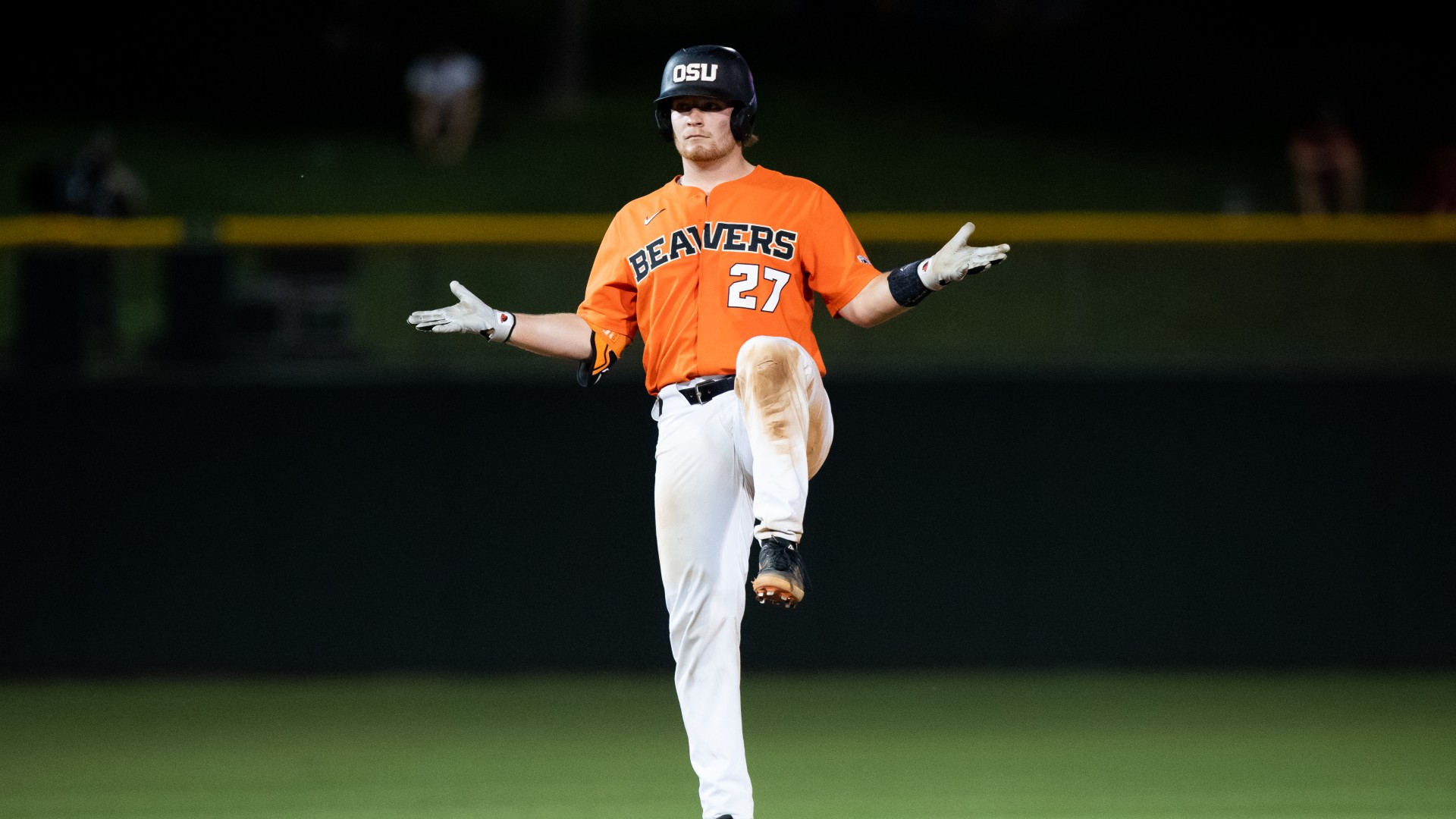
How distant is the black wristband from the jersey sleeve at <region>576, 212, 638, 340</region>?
792 millimetres

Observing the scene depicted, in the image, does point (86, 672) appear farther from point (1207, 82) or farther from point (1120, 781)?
point (1207, 82)

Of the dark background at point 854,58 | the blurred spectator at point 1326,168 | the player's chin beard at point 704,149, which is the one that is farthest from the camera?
the dark background at point 854,58

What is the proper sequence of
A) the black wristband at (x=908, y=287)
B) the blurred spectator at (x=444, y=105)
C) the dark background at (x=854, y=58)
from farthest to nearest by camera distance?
the dark background at (x=854, y=58), the blurred spectator at (x=444, y=105), the black wristband at (x=908, y=287)

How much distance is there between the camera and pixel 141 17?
2519 cm

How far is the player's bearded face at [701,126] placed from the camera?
462cm

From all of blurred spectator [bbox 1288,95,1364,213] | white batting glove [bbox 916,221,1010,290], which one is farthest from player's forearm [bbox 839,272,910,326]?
blurred spectator [bbox 1288,95,1364,213]

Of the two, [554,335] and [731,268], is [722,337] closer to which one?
[731,268]

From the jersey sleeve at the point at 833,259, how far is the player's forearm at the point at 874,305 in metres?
0.03

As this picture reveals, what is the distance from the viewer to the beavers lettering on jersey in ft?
15.1

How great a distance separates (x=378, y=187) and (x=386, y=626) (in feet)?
38.0

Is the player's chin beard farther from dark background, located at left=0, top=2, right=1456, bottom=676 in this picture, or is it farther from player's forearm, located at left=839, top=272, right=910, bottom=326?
dark background, located at left=0, top=2, right=1456, bottom=676

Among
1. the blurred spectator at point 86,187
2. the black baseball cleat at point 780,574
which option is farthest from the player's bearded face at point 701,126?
the blurred spectator at point 86,187

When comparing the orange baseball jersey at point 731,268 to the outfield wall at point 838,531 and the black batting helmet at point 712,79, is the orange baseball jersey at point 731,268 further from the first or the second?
the outfield wall at point 838,531

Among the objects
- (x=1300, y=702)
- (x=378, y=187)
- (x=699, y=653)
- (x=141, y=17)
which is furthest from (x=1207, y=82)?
(x=699, y=653)
